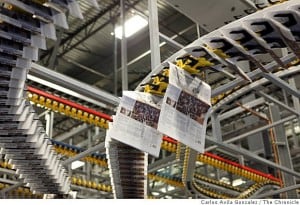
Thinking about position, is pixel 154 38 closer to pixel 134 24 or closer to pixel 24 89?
pixel 24 89

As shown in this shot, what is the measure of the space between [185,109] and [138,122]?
188 mm

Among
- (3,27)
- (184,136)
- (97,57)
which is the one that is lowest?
(184,136)

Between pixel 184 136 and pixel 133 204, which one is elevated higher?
pixel 184 136

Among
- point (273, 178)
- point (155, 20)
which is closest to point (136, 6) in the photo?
point (273, 178)

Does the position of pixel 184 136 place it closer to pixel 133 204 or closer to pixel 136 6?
pixel 133 204

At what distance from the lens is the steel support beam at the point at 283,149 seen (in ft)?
15.2

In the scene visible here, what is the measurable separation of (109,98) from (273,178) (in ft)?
10.6

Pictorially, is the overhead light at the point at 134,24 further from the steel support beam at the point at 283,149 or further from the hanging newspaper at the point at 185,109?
the hanging newspaper at the point at 185,109

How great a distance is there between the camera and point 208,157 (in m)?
4.57

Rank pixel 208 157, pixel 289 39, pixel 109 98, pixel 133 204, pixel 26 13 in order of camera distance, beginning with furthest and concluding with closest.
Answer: pixel 208 157 → pixel 109 98 → pixel 289 39 → pixel 26 13 → pixel 133 204

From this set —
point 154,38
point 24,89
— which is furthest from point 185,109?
point 154,38

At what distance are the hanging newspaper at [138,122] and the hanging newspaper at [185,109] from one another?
0.10 m

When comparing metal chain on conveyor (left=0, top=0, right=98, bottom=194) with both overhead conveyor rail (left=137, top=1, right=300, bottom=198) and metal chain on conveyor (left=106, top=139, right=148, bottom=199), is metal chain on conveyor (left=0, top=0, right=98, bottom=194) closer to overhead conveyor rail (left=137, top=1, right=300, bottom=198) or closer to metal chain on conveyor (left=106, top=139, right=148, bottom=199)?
metal chain on conveyor (left=106, top=139, right=148, bottom=199)

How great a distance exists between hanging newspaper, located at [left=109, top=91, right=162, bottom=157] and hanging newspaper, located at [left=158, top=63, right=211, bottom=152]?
0.10m
